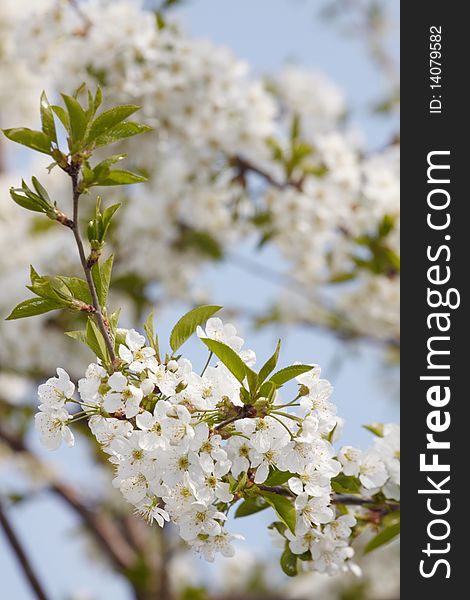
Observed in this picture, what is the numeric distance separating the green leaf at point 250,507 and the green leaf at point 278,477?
0.24 meters

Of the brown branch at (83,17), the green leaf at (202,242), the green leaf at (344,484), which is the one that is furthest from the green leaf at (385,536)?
the green leaf at (202,242)

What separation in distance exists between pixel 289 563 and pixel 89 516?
3037 millimetres

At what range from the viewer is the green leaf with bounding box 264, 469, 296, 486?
1322 millimetres

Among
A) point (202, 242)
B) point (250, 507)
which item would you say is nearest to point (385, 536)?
point (250, 507)

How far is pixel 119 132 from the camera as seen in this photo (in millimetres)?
1446

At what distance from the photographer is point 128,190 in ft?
14.8

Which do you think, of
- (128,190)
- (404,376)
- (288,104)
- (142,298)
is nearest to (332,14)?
(288,104)

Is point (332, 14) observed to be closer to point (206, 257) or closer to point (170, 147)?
point (206, 257)

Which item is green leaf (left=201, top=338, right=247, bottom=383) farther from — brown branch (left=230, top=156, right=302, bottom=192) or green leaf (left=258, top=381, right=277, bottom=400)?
brown branch (left=230, top=156, right=302, bottom=192)

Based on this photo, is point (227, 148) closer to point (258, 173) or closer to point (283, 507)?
point (258, 173)

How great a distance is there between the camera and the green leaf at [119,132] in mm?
1418

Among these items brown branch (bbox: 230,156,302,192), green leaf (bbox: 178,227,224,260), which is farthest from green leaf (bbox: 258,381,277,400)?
green leaf (bbox: 178,227,224,260)

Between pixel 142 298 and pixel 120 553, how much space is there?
4.46 feet

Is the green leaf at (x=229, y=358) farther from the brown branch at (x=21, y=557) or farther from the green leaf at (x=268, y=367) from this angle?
the brown branch at (x=21, y=557)
